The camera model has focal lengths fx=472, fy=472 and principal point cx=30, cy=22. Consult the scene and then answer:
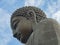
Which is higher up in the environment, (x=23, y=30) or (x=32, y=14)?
(x=32, y=14)

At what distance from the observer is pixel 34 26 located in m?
12.8

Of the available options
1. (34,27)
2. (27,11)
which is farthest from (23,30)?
(27,11)

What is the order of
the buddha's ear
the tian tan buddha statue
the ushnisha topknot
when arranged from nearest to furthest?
1. the tian tan buddha statue
2. the buddha's ear
3. the ushnisha topknot

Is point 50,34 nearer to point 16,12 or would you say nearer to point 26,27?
point 26,27

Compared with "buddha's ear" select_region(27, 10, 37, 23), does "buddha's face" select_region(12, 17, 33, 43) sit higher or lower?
lower

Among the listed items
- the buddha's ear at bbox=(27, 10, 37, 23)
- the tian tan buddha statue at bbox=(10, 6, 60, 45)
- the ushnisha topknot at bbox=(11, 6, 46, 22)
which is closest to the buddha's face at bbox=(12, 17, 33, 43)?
the tian tan buddha statue at bbox=(10, 6, 60, 45)

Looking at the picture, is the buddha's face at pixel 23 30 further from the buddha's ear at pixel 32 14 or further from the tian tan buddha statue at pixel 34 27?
the buddha's ear at pixel 32 14

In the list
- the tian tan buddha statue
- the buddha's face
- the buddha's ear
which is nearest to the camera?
the tian tan buddha statue

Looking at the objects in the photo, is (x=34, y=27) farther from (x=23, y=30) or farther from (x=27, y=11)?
(x=27, y=11)

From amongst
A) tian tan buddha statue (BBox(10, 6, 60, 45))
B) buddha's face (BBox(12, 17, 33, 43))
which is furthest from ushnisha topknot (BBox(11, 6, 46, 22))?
buddha's face (BBox(12, 17, 33, 43))

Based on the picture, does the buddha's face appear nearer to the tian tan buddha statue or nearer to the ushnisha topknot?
the tian tan buddha statue

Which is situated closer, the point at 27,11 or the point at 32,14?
the point at 32,14

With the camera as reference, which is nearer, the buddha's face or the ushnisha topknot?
the buddha's face

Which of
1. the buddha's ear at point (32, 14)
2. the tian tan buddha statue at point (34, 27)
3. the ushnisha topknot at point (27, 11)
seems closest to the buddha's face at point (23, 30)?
the tian tan buddha statue at point (34, 27)
